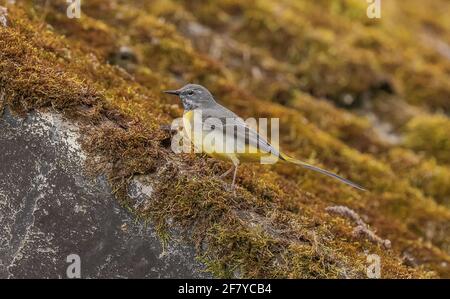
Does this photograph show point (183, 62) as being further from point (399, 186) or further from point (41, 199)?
point (41, 199)

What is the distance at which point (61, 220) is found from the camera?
18.2ft

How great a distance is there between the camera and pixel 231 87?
31.4 ft

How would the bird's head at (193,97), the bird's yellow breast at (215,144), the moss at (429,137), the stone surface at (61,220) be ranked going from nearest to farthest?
the stone surface at (61,220)
the bird's yellow breast at (215,144)
the bird's head at (193,97)
the moss at (429,137)

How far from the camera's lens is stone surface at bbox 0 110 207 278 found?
17.9 ft

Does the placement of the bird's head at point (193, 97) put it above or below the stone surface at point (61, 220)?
above

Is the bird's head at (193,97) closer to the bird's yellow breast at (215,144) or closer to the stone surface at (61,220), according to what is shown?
the bird's yellow breast at (215,144)

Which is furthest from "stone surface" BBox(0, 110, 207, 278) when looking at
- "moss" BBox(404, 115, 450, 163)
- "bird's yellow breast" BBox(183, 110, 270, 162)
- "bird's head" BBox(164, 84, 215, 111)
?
"moss" BBox(404, 115, 450, 163)

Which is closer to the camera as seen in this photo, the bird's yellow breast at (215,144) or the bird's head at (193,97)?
the bird's yellow breast at (215,144)

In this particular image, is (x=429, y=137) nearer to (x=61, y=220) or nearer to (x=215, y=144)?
(x=215, y=144)

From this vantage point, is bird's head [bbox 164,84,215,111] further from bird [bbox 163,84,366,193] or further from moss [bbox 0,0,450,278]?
moss [bbox 0,0,450,278]

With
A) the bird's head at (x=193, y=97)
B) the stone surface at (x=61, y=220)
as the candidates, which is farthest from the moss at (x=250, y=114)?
the bird's head at (x=193, y=97)

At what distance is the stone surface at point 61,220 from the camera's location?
5.45m

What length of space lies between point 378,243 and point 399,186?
248 cm
